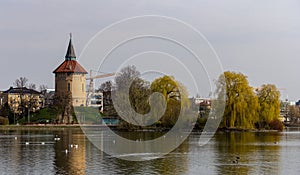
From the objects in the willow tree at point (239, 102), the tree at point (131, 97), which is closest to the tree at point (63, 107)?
the tree at point (131, 97)

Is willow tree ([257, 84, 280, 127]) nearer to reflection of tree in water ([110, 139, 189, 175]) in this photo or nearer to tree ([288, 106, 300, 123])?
reflection of tree in water ([110, 139, 189, 175])

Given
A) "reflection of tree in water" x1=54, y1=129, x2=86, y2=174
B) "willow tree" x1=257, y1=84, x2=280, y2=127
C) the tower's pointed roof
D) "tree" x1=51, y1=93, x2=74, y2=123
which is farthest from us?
the tower's pointed roof

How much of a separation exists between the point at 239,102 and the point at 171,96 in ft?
37.4

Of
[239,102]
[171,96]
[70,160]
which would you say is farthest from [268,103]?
[70,160]

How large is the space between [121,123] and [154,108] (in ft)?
24.0

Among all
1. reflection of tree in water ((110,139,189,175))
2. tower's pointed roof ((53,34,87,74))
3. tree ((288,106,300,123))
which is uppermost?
tower's pointed roof ((53,34,87,74))

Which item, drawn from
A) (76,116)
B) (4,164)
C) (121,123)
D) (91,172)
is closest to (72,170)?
(91,172)

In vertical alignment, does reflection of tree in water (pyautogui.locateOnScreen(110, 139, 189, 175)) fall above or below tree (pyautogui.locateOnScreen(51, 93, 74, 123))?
below

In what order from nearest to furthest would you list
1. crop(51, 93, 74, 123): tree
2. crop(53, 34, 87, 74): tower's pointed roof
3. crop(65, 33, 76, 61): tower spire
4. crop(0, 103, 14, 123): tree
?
1. crop(51, 93, 74, 123): tree
2. crop(0, 103, 14, 123): tree
3. crop(53, 34, 87, 74): tower's pointed roof
4. crop(65, 33, 76, 61): tower spire

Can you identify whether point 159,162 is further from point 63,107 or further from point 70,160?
point 63,107

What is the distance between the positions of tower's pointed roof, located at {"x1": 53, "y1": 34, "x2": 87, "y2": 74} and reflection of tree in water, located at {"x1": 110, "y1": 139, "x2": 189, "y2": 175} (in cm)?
8765

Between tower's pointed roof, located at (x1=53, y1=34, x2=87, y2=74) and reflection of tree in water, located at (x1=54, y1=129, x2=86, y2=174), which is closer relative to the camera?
reflection of tree in water, located at (x1=54, y1=129, x2=86, y2=174)

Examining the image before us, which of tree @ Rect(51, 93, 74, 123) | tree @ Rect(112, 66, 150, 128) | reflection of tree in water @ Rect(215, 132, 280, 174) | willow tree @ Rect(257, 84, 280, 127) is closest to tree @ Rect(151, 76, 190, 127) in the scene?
tree @ Rect(112, 66, 150, 128)

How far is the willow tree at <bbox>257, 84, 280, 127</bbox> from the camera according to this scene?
79688 mm
